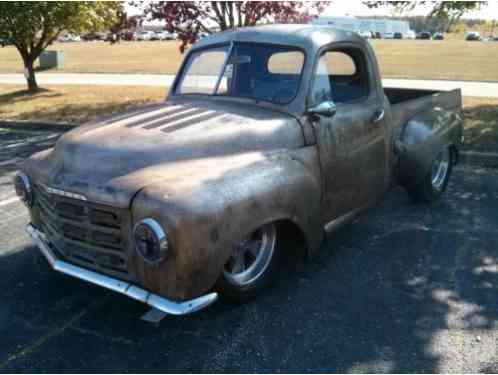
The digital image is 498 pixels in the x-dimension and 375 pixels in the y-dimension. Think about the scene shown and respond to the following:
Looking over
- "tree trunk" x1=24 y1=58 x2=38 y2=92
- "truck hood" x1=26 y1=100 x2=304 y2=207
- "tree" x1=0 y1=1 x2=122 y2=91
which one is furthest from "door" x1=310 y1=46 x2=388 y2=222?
"tree trunk" x1=24 y1=58 x2=38 y2=92

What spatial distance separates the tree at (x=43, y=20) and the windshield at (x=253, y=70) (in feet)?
33.3

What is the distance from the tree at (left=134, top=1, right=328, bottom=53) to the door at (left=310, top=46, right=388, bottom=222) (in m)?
5.18

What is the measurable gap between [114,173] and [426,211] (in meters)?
3.54

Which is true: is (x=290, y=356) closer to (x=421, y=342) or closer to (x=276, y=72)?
(x=421, y=342)

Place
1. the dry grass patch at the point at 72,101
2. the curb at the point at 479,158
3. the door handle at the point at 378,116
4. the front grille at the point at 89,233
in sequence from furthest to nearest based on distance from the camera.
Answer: the dry grass patch at the point at 72,101 → the curb at the point at 479,158 → the door handle at the point at 378,116 → the front grille at the point at 89,233

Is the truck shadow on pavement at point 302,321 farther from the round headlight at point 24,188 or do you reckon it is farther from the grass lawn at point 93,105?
the grass lawn at point 93,105

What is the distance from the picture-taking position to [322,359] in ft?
9.78

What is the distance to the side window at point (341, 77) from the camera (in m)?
4.12

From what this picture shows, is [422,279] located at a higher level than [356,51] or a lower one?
lower

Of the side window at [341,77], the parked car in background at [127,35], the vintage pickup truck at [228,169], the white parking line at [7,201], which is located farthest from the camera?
the parked car in background at [127,35]

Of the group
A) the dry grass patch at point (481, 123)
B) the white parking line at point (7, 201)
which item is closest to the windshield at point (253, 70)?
the white parking line at point (7, 201)

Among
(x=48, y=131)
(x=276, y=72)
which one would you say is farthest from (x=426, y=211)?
(x=48, y=131)

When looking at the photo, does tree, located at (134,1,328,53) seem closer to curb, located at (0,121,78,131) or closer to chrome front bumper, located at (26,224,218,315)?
curb, located at (0,121,78,131)

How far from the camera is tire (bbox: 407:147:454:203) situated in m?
5.42
